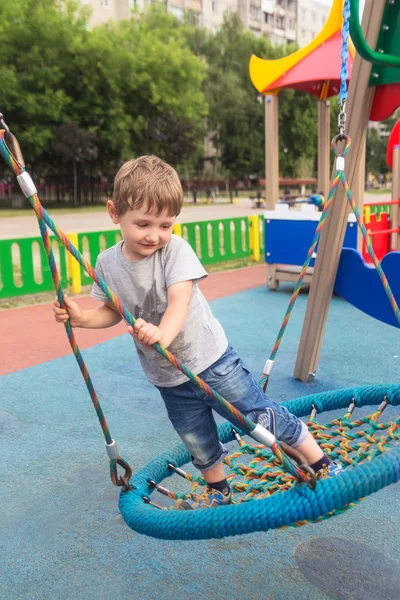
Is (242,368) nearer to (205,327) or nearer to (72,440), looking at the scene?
(205,327)

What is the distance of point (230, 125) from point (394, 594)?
40367 mm

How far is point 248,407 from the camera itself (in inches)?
77.3

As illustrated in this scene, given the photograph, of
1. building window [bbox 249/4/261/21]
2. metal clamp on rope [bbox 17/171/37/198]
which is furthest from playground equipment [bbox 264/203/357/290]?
building window [bbox 249/4/261/21]

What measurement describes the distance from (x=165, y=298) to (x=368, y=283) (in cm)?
200

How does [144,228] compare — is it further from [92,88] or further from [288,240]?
[92,88]

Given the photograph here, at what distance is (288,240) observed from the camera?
7.02m

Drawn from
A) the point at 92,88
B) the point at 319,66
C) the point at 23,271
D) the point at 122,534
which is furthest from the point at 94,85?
the point at 122,534

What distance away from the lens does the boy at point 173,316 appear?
5.65 feet

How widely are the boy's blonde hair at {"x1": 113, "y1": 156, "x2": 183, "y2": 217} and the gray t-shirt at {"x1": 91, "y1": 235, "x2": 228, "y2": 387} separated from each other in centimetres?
16

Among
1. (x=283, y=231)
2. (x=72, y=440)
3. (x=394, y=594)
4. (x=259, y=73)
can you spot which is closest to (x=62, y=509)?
(x=72, y=440)

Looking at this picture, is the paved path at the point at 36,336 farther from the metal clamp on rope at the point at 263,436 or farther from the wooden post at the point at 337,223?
the metal clamp on rope at the point at 263,436

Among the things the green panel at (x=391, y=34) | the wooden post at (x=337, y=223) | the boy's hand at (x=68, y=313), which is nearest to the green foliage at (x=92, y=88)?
the wooden post at (x=337, y=223)

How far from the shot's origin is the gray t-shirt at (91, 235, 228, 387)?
1849 millimetres

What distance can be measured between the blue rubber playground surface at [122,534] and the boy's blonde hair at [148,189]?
3.91 feet
